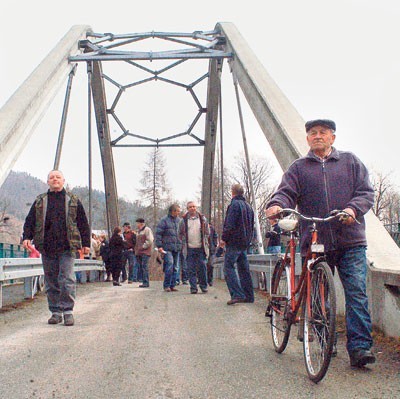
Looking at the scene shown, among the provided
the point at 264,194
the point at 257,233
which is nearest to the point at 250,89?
the point at 257,233

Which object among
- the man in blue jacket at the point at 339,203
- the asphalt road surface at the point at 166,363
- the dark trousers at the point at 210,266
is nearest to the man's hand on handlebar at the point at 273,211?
the man in blue jacket at the point at 339,203

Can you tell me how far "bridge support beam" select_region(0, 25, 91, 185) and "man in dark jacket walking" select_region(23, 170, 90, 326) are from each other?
266 centimetres

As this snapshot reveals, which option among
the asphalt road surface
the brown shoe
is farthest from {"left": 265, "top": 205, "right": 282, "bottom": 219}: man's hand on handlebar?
the brown shoe

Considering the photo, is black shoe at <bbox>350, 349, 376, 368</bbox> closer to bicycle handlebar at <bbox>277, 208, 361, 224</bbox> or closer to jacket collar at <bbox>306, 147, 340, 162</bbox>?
bicycle handlebar at <bbox>277, 208, 361, 224</bbox>

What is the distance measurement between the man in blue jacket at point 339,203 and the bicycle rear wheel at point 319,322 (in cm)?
31

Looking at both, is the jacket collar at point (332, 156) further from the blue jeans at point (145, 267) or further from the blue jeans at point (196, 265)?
the blue jeans at point (145, 267)

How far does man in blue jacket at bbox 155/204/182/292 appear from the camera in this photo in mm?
11352

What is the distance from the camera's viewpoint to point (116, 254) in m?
14.9

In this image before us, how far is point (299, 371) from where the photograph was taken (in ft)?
13.0

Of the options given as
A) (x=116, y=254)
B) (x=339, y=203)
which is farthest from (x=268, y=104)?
(x=339, y=203)

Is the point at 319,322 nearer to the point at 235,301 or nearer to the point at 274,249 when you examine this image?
the point at 235,301

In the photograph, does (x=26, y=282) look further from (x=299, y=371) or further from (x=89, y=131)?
(x=89, y=131)

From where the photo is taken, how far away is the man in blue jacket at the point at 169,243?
1135 centimetres

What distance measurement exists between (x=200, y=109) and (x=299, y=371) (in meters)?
22.7
